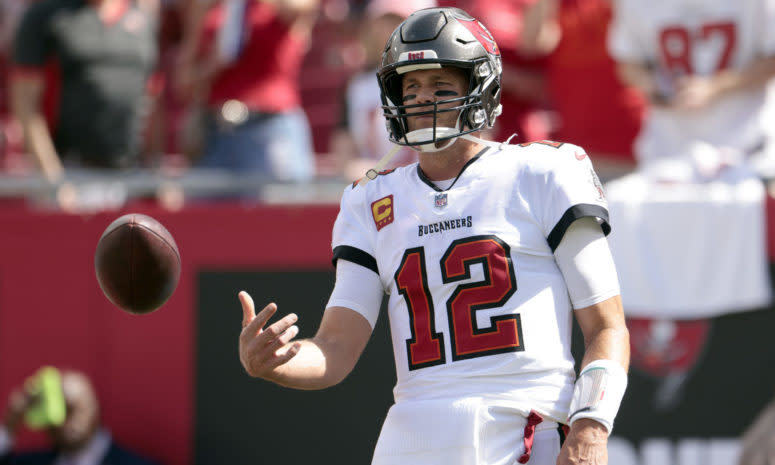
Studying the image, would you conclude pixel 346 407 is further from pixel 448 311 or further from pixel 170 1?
pixel 170 1

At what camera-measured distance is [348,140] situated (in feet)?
23.6

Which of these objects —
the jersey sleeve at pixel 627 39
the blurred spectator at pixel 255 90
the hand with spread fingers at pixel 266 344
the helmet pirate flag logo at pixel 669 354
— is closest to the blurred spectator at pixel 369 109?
the blurred spectator at pixel 255 90

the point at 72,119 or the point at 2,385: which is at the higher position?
the point at 72,119

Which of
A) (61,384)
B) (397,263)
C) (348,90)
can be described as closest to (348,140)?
(348,90)

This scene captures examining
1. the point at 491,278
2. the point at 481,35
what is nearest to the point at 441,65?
the point at 481,35

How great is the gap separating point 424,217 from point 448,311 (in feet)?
0.91

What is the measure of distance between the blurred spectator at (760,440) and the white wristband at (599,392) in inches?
77.6

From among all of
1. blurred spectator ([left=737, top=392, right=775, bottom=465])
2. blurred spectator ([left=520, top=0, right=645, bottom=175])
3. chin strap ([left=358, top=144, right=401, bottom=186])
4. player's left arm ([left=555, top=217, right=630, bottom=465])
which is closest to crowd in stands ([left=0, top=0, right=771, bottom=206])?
blurred spectator ([left=520, top=0, right=645, bottom=175])

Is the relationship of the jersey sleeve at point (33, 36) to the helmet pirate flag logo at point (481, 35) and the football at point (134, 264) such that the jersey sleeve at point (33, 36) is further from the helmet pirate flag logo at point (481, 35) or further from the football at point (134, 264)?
the helmet pirate flag logo at point (481, 35)

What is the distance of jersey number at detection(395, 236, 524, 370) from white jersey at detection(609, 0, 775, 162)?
267cm

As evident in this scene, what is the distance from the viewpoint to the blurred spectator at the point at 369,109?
19.7 feet

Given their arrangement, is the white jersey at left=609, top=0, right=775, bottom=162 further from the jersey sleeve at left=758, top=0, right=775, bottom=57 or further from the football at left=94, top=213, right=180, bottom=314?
the football at left=94, top=213, right=180, bottom=314

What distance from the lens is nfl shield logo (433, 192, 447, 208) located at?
126 inches

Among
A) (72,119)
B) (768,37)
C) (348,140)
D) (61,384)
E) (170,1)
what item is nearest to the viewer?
(768,37)
